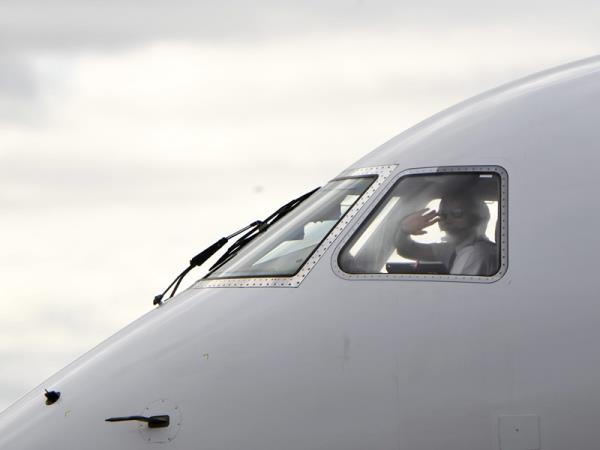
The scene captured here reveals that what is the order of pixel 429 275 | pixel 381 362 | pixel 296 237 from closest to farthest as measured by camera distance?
pixel 381 362
pixel 429 275
pixel 296 237

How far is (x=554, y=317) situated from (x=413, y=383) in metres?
1.39

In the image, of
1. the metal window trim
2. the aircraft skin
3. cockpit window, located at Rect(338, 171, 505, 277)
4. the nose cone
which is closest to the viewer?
the aircraft skin

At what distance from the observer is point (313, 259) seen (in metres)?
11.1

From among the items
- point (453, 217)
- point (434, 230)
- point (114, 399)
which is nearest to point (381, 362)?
point (434, 230)

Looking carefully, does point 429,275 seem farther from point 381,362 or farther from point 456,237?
point 381,362

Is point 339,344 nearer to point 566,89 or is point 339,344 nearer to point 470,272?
point 470,272

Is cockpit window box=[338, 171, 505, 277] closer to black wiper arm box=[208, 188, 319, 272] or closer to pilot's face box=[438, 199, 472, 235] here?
pilot's face box=[438, 199, 472, 235]

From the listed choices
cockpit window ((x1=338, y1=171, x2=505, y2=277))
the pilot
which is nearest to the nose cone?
cockpit window ((x1=338, y1=171, x2=505, y2=277))

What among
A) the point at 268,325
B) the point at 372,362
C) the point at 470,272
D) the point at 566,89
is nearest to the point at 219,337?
the point at 268,325

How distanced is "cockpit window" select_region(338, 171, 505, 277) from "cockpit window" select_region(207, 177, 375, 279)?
1.18 feet

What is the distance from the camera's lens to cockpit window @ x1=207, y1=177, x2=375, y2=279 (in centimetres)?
1127

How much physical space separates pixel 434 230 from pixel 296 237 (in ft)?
4.51

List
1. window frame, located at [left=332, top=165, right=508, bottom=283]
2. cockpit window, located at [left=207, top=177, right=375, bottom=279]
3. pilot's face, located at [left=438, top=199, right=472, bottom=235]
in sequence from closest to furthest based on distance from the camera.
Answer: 1. window frame, located at [left=332, top=165, right=508, bottom=283]
2. pilot's face, located at [left=438, top=199, right=472, bottom=235]
3. cockpit window, located at [left=207, top=177, right=375, bottom=279]

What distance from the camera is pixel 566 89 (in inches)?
464
